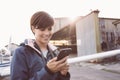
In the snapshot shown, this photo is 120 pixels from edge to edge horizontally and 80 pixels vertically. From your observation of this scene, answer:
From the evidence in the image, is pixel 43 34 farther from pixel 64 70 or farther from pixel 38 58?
pixel 64 70

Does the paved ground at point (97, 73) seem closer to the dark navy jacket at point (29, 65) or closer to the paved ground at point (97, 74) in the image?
the paved ground at point (97, 74)

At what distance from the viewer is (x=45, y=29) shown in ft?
5.25

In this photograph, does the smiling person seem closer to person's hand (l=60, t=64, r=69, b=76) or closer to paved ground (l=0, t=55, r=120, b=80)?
person's hand (l=60, t=64, r=69, b=76)

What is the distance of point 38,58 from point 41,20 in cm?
26

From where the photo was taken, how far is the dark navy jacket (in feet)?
4.76

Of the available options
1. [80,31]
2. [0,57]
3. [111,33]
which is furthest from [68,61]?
[80,31]

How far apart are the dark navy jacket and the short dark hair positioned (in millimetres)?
129

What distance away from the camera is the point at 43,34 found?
1.59 m

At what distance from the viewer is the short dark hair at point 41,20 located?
1593mm

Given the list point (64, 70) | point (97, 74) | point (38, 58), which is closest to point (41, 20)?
point (38, 58)

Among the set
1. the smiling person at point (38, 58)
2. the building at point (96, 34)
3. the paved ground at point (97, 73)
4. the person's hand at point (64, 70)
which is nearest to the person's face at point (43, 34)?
the smiling person at point (38, 58)

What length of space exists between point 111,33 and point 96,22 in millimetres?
2293

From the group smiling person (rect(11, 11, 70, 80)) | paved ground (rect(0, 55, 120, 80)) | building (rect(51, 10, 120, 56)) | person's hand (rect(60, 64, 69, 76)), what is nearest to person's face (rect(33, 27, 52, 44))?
smiling person (rect(11, 11, 70, 80))

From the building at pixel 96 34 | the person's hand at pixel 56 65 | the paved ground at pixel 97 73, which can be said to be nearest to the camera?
the person's hand at pixel 56 65
